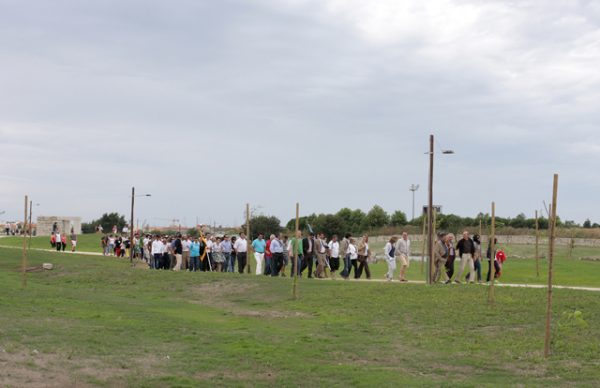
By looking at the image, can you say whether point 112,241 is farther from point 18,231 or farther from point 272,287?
point 18,231

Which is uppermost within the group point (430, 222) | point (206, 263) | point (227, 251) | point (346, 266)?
point (430, 222)

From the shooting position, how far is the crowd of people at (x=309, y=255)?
101ft

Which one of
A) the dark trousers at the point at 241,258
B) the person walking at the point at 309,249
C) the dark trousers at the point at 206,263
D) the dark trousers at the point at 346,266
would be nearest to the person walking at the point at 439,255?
the dark trousers at the point at 346,266

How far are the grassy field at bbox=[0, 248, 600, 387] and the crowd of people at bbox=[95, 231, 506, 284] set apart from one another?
402 cm

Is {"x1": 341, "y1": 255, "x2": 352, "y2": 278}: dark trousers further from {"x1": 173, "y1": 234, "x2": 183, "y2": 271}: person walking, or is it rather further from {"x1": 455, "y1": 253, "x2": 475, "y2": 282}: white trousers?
{"x1": 173, "y1": 234, "x2": 183, "y2": 271}: person walking

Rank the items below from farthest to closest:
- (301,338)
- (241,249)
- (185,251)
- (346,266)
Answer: (185,251), (241,249), (346,266), (301,338)

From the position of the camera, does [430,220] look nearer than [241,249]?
Yes

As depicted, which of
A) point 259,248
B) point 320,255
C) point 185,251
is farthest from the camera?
point 185,251

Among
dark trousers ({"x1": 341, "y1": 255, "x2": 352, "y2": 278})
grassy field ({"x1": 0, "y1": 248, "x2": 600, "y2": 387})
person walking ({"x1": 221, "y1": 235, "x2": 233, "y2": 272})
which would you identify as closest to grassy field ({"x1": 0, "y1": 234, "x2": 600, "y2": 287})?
dark trousers ({"x1": 341, "y1": 255, "x2": 352, "y2": 278})

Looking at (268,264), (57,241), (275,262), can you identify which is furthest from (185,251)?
(57,241)

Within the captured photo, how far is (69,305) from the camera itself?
22.0m

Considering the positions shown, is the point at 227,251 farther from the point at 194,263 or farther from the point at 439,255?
the point at 439,255

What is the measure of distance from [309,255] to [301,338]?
1636cm

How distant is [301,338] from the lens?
17156 millimetres
